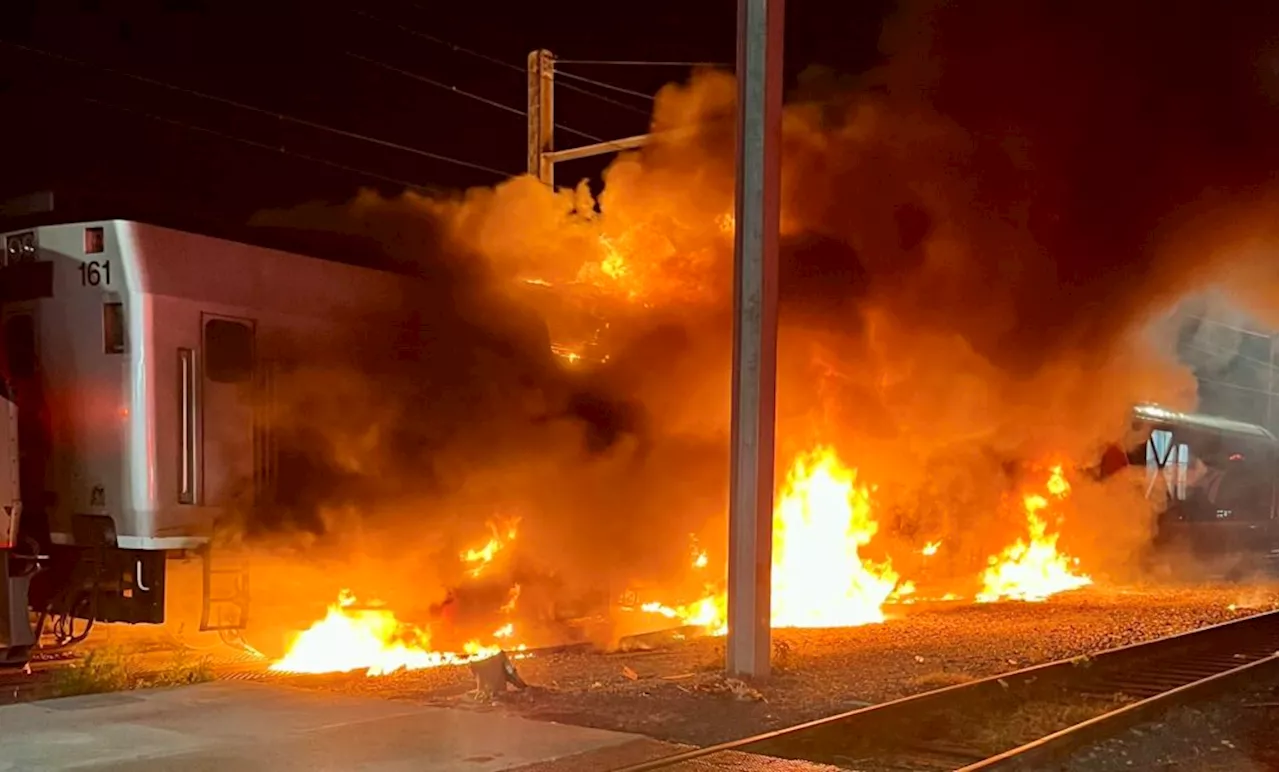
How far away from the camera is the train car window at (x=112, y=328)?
9164 mm

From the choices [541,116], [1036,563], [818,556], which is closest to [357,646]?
[818,556]

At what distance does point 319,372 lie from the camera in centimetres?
1049

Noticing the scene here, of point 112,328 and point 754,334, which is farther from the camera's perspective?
point 754,334

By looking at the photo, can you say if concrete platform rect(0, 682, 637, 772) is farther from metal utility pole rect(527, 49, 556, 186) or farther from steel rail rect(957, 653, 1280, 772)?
metal utility pole rect(527, 49, 556, 186)

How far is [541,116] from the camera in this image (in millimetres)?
16234

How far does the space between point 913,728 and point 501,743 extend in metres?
3.08

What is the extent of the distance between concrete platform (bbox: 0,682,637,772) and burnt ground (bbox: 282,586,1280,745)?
0.66 meters

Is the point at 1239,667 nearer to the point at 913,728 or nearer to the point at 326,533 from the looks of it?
the point at 913,728

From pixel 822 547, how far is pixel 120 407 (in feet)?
28.7

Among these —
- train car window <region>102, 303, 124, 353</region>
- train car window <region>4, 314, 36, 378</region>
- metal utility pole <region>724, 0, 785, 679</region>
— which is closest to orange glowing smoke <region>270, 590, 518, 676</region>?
metal utility pole <region>724, 0, 785, 679</region>

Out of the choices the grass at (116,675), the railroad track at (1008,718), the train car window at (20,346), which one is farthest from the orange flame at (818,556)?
the train car window at (20,346)

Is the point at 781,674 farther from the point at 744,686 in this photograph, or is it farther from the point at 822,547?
the point at 822,547

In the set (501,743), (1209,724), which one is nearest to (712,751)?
(501,743)

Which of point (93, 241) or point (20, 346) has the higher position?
point (93, 241)
